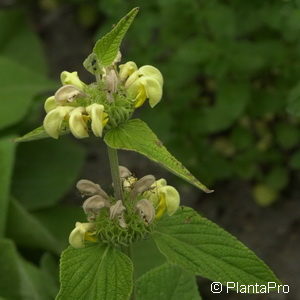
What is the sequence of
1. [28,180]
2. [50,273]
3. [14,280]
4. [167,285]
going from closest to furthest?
1. [167,285]
2. [14,280]
3. [50,273]
4. [28,180]

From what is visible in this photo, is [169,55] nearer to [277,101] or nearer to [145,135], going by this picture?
[277,101]

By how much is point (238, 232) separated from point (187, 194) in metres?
0.24

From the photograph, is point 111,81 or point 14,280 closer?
point 111,81

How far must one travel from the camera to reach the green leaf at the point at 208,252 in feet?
4.17

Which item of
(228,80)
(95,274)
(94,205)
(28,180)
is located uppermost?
(228,80)

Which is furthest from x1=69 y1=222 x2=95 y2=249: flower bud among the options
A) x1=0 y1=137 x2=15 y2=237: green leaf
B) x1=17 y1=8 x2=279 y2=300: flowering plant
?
x1=0 y1=137 x2=15 y2=237: green leaf

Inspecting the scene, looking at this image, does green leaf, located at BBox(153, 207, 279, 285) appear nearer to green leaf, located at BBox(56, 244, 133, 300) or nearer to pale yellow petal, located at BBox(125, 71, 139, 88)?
green leaf, located at BBox(56, 244, 133, 300)

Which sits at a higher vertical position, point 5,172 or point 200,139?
point 200,139

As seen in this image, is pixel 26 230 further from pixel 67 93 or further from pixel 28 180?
pixel 67 93

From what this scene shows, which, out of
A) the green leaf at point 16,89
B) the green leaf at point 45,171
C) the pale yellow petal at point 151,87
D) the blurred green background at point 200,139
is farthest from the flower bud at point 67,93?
the green leaf at point 45,171

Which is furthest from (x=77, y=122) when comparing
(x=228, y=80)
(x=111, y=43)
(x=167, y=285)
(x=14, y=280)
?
(x=228, y=80)

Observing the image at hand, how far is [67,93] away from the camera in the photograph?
1120 millimetres

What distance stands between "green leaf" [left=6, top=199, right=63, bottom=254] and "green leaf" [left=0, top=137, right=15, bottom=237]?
0.30ft

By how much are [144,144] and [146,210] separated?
0.48ft
